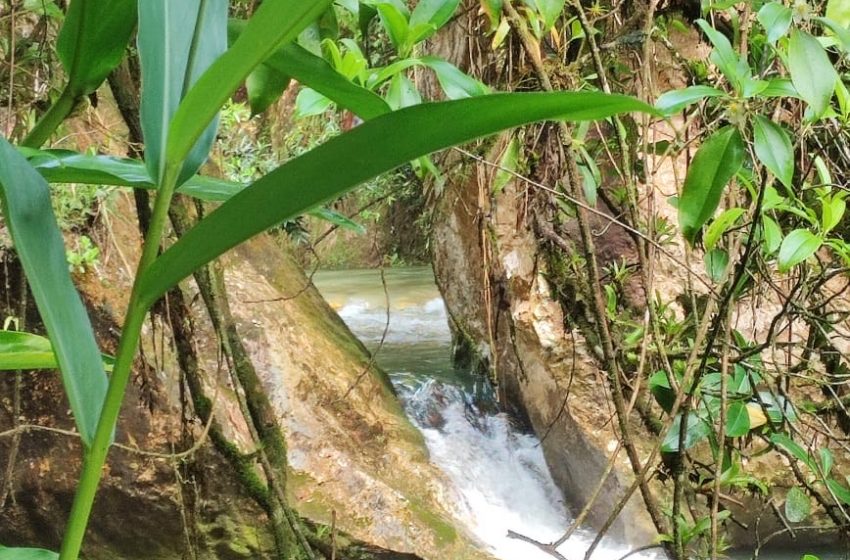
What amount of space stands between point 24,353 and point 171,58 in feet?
1.01

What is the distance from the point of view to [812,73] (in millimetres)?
762

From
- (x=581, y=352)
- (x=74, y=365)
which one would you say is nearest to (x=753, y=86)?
(x=74, y=365)

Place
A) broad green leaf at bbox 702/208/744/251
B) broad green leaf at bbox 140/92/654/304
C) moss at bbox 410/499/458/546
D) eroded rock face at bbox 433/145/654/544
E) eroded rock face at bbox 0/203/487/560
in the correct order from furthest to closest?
eroded rock face at bbox 433/145/654/544 < moss at bbox 410/499/458/546 < eroded rock face at bbox 0/203/487/560 < broad green leaf at bbox 702/208/744/251 < broad green leaf at bbox 140/92/654/304

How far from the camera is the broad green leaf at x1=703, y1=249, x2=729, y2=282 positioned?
1026 millimetres

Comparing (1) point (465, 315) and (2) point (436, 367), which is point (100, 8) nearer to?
(1) point (465, 315)

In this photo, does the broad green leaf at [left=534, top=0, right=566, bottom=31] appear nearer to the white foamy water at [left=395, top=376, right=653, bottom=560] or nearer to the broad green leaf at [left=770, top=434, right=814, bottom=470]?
the broad green leaf at [left=770, top=434, right=814, bottom=470]

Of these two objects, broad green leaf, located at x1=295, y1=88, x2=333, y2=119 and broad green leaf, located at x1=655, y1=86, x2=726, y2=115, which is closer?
broad green leaf, located at x1=655, y1=86, x2=726, y2=115

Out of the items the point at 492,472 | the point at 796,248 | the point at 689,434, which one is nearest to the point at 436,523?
the point at 492,472

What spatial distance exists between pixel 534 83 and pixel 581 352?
1604 millimetres

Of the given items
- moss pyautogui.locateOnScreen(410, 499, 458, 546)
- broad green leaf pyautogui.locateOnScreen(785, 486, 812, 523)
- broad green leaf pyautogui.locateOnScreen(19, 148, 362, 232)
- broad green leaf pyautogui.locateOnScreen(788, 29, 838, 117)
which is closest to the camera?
broad green leaf pyautogui.locateOnScreen(19, 148, 362, 232)

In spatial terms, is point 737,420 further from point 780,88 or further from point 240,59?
point 240,59

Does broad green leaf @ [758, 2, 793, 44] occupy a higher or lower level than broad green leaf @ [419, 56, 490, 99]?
higher

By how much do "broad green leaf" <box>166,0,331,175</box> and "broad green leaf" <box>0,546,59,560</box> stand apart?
0.38 meters

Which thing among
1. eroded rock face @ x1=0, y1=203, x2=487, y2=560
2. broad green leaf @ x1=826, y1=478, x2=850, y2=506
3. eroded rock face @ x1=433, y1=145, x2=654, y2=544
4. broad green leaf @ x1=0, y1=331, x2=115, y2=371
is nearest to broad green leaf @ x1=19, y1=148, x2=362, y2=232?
broad green leaf @ x1=0, y1=331, x2=115, y2=371
